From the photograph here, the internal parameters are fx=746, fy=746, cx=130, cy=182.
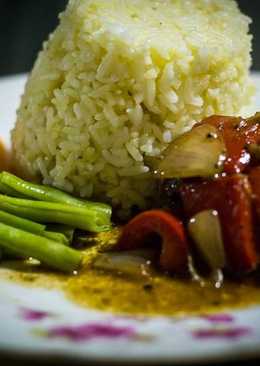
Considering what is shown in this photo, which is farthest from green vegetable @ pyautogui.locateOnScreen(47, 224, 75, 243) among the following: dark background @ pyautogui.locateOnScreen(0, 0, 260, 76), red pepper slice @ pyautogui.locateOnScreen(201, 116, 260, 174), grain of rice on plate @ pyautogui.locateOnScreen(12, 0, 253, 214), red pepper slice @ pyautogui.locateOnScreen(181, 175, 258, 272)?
dark background @ pyautogui.locateOnScreen(0, 0, 260, 76)

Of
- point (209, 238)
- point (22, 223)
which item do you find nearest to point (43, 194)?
point (22, 223)

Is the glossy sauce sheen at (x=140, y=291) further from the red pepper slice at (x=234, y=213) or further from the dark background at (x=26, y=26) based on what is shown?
the dark background at (x=26, y=26)

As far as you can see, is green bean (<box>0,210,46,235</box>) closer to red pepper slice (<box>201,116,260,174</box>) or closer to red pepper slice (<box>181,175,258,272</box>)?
red pepper slice (<box>181,175,258,272</box>)

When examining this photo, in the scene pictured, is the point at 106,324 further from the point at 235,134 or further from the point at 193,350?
the point at 235,134

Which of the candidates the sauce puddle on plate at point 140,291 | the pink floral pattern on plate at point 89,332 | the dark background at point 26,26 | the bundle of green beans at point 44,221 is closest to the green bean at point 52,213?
the bundle of green beans at point 44,221

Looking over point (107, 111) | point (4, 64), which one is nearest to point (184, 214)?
point (107, 111)

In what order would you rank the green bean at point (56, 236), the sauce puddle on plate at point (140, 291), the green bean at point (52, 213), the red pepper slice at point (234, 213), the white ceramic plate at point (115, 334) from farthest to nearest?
the green bean at point (52, 213) < the green bean at point (56, 236) < the red pepper slice at point (234, 213) < the sauce puddle on plate at point (140, 291) < the white ceramic plate at point (115, 334)
